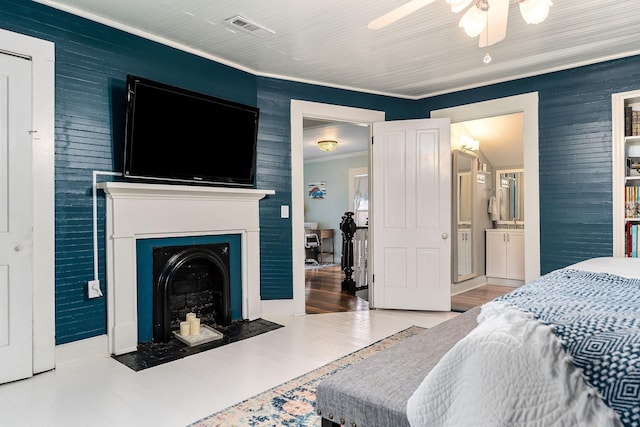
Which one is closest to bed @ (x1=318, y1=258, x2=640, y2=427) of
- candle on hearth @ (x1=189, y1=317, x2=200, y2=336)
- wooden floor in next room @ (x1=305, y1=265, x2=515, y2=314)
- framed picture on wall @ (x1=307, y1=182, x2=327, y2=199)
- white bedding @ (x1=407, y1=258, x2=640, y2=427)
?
white bedding @ (x1=407, y1=258, x2=640, y2=427)

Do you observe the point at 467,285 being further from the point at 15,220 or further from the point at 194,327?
the point at 15,220

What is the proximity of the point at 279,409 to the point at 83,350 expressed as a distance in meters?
1.62

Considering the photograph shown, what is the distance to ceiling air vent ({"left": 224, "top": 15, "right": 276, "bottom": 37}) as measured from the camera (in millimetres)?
2889

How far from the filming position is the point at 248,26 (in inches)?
118

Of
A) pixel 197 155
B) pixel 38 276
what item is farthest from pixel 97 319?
pixel 197 155

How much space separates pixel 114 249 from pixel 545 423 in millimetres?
2858

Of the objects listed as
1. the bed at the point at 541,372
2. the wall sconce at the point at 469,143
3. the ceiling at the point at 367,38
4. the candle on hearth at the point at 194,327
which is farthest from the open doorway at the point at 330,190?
the bed at the point at 541,372

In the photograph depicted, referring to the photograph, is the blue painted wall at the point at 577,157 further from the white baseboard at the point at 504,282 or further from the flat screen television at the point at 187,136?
the flat screen television at the point at 187,136

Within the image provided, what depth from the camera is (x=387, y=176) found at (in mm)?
4344

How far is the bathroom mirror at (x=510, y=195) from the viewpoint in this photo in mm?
6070

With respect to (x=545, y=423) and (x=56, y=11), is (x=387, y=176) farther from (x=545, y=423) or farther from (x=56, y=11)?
(x=545, y=423)

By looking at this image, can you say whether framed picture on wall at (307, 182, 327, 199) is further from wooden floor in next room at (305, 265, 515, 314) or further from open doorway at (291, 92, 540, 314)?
open doorway at (291, 92, 540, 314)

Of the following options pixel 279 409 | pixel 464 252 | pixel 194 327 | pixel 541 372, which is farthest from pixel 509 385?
pixel 464 252

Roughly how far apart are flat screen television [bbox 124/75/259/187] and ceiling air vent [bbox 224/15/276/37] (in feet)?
2.04
